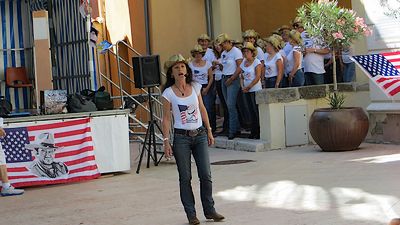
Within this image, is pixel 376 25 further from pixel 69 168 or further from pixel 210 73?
pixel 69 168

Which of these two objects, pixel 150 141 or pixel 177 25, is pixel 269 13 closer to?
pixel 177 25

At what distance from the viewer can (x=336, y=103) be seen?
504 inches

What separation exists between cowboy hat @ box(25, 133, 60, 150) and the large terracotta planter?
451 cm

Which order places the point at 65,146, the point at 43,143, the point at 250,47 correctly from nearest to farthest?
→ the point at 43,143 < the point at 65,146 < the point at 250,47

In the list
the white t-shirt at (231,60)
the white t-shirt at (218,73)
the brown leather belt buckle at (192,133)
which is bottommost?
the brown leather belt buckle at (192,133)

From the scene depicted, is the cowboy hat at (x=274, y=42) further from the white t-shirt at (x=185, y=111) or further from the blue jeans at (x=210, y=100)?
the white t-shirt at (x=185, y=111)

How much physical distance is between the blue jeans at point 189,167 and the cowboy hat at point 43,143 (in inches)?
151

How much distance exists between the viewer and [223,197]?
883 centimetres

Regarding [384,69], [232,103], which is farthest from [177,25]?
[384,69]

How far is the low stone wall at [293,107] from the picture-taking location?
13.5m

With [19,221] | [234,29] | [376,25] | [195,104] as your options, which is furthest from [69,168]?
[234,29]

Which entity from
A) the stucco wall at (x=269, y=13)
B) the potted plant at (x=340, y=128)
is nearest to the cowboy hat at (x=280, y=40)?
the potted plant at (x=340, y=128)

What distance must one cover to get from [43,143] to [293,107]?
16.5 ft

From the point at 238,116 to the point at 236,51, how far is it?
1272 mm
